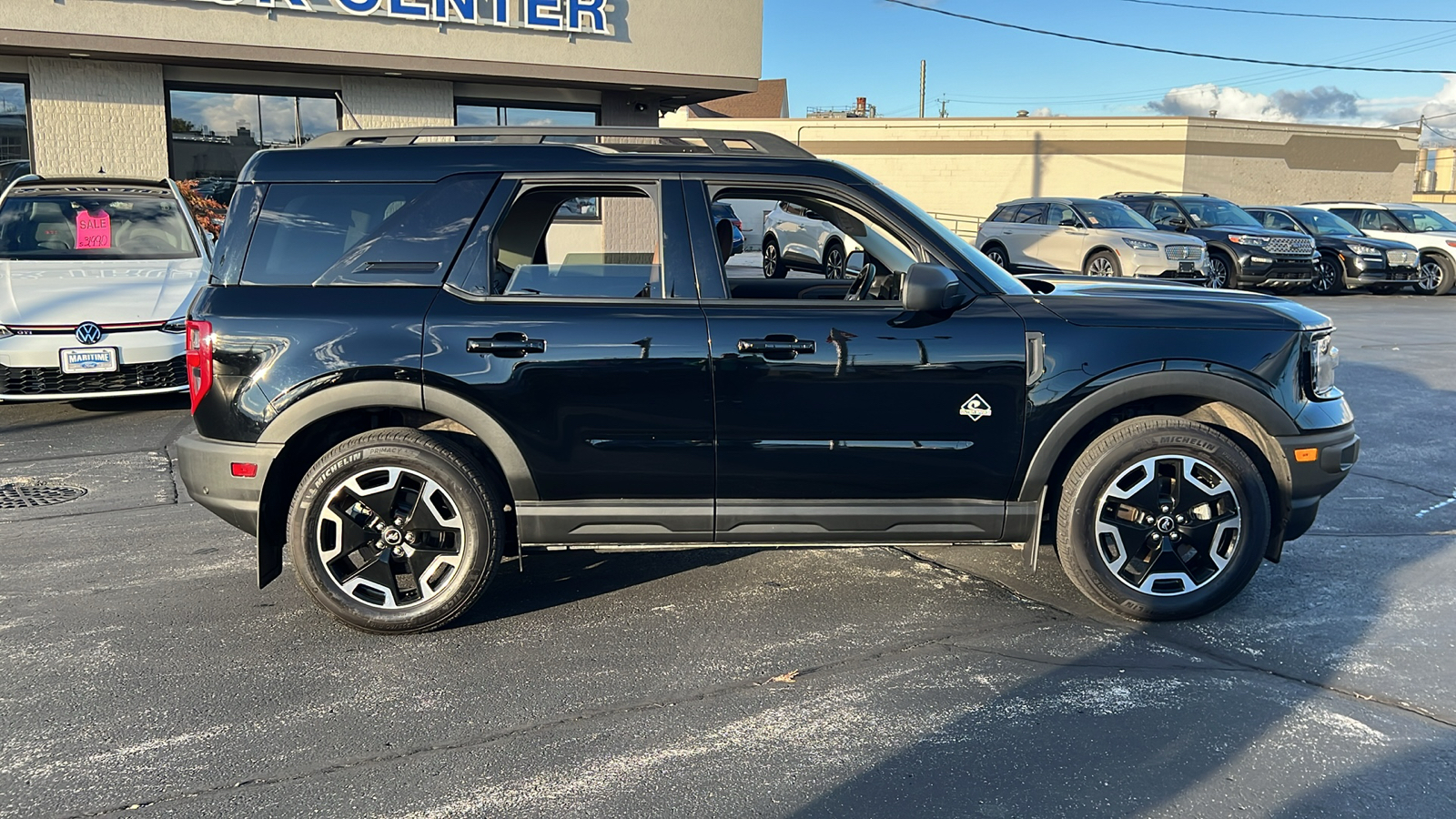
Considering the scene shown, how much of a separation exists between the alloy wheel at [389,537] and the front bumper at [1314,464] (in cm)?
339

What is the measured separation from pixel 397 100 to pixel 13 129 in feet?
15.9

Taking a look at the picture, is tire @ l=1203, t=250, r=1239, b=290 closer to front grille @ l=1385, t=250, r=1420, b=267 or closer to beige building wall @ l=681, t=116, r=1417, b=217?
front grille @ l=1385, t=250, r=1420, b=267

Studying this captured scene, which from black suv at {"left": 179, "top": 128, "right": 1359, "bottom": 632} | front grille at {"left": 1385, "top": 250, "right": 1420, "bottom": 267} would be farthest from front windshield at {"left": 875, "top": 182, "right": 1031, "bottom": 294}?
front grille at {"left": 1385, "top": 250, "right": 1420, "bottom": 267}

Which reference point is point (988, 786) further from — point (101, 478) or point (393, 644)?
point (101, 478)

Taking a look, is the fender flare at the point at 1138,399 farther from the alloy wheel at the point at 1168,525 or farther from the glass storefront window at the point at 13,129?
the glass storefront window at the point at 13,129

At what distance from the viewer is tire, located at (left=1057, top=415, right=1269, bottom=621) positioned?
169 inches

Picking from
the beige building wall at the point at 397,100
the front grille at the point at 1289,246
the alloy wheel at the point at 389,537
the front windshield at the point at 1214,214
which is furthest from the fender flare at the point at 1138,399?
the front windshield at the point at 1214,214

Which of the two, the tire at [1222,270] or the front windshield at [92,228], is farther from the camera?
the tire at [1222,270]

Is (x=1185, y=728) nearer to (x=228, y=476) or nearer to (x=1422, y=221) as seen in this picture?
(x=228, y=476)

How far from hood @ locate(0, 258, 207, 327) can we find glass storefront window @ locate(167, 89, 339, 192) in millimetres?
6292

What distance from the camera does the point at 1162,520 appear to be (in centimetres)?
435

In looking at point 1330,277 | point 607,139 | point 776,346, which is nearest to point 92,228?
point 607,139

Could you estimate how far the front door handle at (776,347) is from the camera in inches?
164

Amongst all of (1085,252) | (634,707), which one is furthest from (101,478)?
(1085,252)
